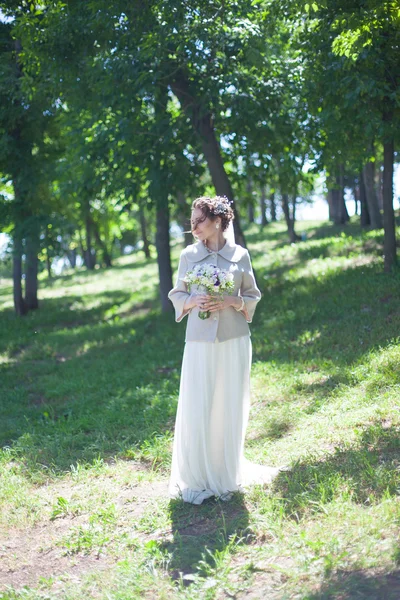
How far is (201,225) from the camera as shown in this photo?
18.3 feet

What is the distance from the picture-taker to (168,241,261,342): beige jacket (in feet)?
18.2

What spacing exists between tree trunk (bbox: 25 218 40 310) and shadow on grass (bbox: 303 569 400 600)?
1338cm

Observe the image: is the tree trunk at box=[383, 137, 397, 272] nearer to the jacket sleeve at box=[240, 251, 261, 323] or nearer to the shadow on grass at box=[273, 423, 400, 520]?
the shadow on grass at box=[273, 423, 400, 520]

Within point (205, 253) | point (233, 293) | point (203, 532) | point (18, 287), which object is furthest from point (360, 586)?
point (18, 287)

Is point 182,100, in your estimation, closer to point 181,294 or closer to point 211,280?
point 181,294

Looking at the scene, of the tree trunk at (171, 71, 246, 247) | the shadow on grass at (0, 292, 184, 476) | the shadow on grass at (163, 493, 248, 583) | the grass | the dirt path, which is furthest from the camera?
the tree trunk at (171, 71, 246, 247)

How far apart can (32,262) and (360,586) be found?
15735 mm

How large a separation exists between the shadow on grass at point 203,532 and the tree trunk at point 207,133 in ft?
28.3

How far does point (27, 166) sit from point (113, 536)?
13066 millimetres

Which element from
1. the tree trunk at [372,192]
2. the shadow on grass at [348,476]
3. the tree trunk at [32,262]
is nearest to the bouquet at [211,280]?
the shadow on grass at [348,476]

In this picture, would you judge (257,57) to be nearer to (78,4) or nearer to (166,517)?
(78,4)

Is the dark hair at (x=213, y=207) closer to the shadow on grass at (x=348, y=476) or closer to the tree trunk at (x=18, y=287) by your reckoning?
the shadow on grass at (x=348, y=476)

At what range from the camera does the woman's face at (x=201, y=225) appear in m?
5.55

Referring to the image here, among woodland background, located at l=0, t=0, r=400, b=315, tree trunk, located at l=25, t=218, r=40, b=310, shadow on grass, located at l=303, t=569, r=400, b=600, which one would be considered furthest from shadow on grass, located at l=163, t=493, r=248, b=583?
tree trunk, located at l=25, t=218, r=40, b=310
